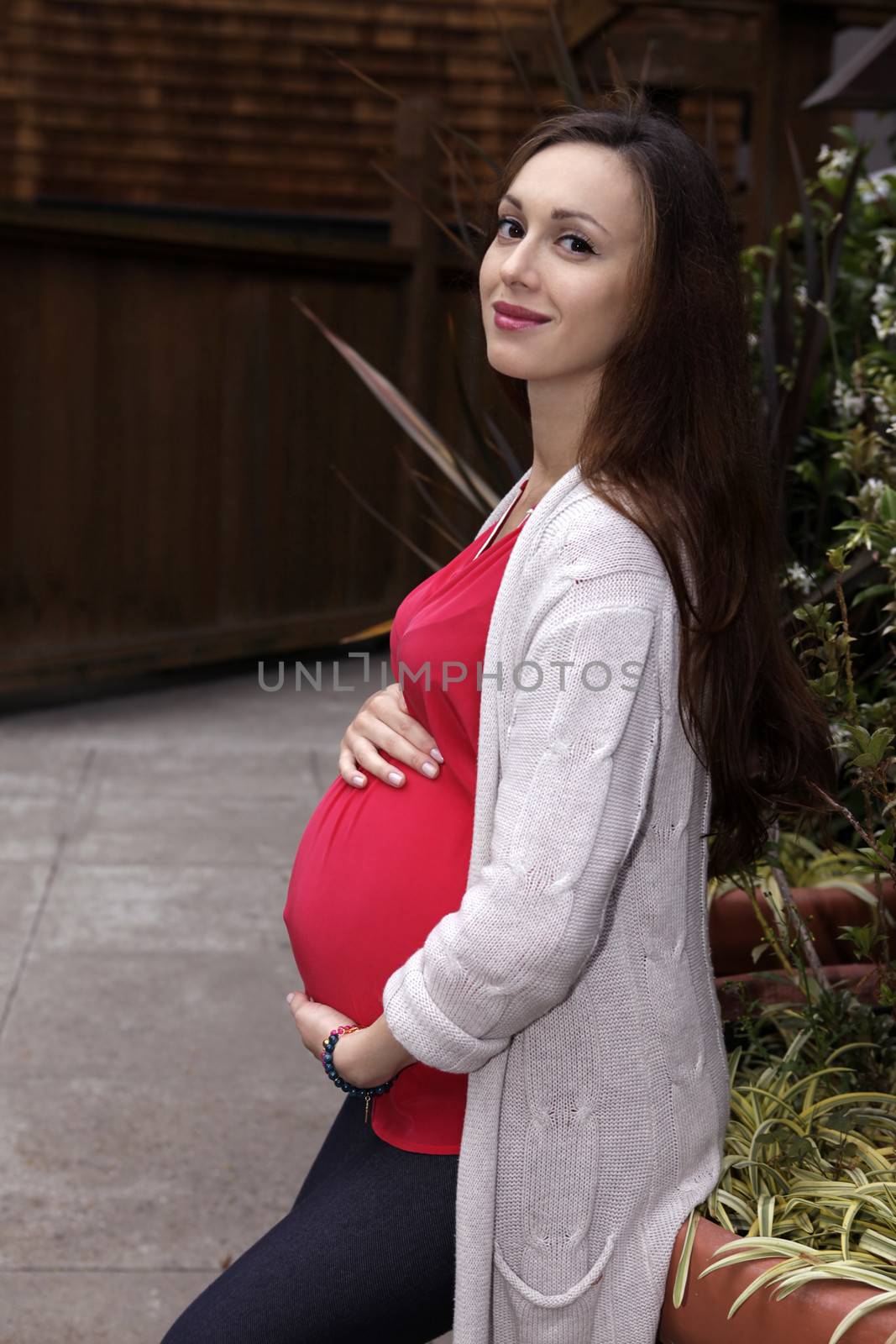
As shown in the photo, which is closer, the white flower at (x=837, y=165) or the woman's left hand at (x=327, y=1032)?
the woman's left hand at (x=327, y=1032)

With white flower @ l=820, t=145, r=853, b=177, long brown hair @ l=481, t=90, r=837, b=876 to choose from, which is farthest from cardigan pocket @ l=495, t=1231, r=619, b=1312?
white flower @ l=820, t=145, r=853, b=177

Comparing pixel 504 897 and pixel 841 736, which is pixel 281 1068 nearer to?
pixel 841 736

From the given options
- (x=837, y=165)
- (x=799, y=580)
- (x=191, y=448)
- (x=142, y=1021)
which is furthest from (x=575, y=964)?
(x=191, y=448)

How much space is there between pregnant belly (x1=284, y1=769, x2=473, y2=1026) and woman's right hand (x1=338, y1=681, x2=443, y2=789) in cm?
2

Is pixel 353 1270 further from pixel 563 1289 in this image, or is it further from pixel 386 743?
pixel 386 743

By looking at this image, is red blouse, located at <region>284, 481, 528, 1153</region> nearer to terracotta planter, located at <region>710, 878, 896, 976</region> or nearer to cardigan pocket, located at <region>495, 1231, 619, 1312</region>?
cardigan pocket, located at <region>495, 1231, 619, 1312</region>

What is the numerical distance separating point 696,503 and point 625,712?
0.26 m

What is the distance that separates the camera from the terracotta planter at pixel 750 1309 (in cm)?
158

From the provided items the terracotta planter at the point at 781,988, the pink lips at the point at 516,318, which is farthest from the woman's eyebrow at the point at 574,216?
the terracotta planter at the point at 781,988

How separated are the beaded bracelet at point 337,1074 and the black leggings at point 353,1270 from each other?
7 centimetres

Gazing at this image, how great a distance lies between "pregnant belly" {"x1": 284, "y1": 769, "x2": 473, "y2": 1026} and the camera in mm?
1710

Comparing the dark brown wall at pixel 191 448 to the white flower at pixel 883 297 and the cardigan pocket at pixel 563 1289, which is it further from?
the cardigan pocket at pixel 563 1289

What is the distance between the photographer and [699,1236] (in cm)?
164

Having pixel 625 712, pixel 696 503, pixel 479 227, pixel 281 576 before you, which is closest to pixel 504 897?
pixel 625 712
